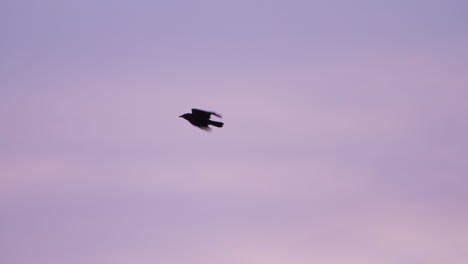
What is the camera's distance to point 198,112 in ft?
122

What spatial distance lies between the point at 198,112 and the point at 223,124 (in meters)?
1.50

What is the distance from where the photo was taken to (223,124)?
37281mm
